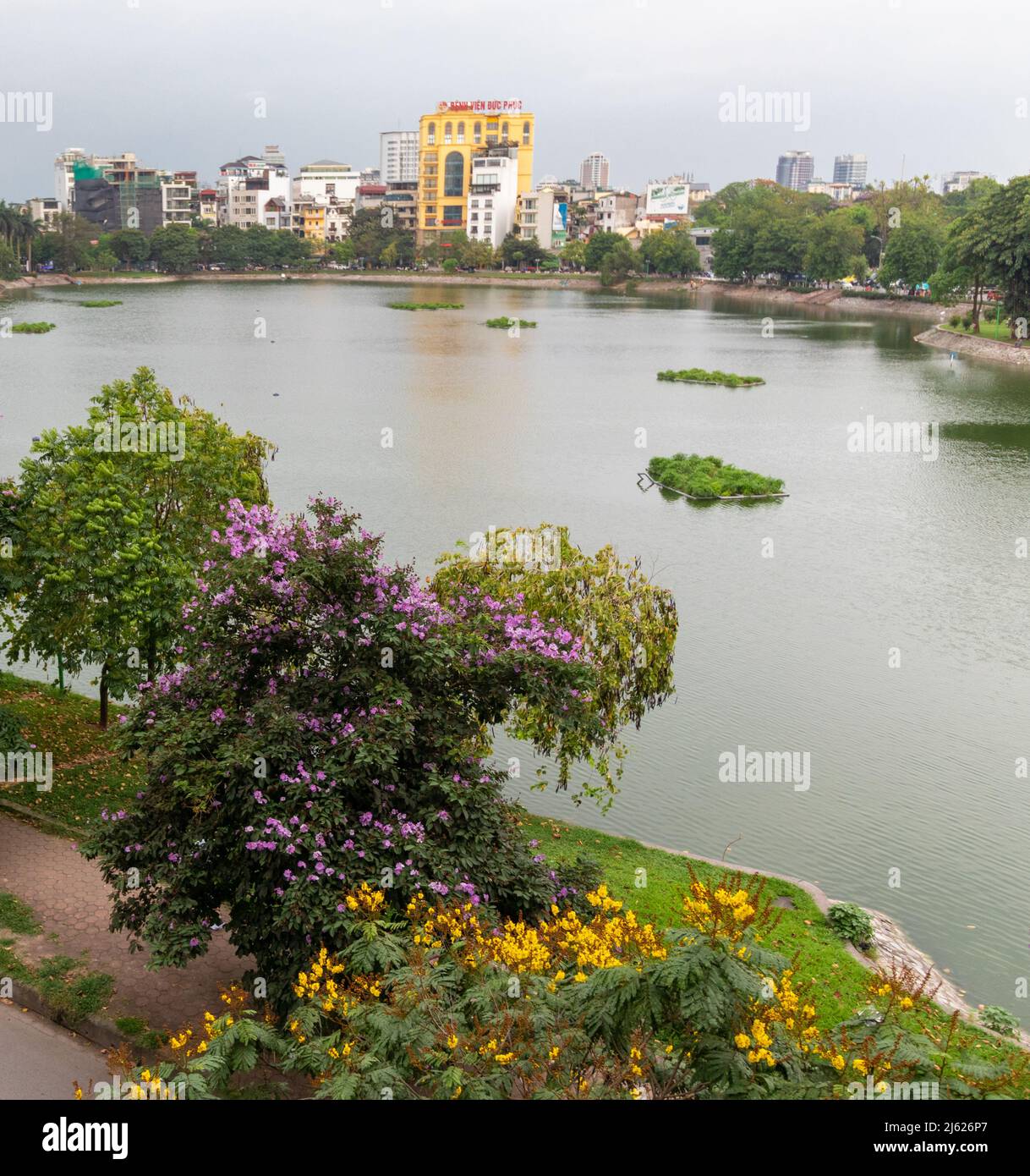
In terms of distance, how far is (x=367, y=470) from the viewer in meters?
36.0

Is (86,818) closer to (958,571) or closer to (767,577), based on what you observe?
(767,577)

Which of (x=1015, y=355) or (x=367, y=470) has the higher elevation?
(x=1015, y=355)

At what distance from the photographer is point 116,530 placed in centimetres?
1489

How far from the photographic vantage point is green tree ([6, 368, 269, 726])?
1474cm

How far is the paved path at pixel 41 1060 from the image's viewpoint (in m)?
9.15

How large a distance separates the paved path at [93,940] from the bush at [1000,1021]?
23.5ft

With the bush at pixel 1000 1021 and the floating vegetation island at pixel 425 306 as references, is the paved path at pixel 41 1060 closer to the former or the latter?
the bush at pixel 1000 1021

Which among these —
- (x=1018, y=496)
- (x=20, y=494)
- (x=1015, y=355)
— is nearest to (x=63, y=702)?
(x=20, y=494)

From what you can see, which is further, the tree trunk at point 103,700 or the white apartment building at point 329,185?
the white apartment building at point 329,185

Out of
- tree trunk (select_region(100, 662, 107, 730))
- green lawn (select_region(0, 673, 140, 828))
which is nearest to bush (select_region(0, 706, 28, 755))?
green lawn (select_region(0, 673, 140, 828))

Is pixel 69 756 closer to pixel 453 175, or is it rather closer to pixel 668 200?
pixel 453 175

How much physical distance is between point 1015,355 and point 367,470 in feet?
154

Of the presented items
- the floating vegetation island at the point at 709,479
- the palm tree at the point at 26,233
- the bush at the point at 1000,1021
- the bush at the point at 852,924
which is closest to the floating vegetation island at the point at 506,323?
the floating vegetation island at the point at 709,479

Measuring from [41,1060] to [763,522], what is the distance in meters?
→ 26.7
